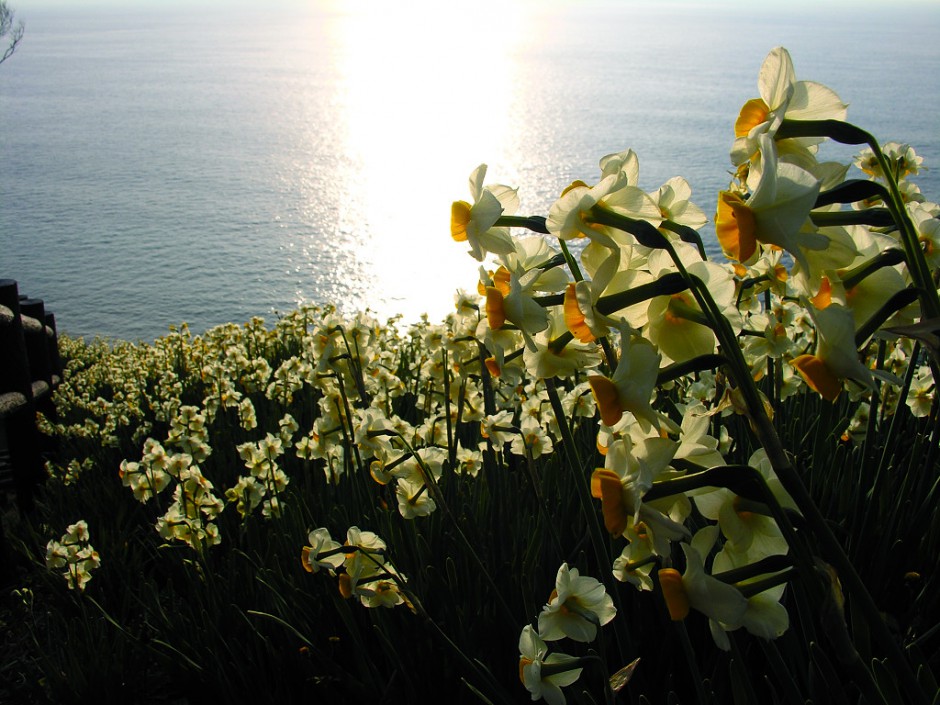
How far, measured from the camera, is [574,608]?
981 millimetres

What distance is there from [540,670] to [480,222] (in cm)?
54

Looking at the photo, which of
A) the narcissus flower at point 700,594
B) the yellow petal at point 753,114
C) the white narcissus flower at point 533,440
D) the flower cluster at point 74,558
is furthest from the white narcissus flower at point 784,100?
the flower cluster at point 74,558

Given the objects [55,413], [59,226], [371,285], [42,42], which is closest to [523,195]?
[371,285]

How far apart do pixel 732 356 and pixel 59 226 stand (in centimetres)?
1341

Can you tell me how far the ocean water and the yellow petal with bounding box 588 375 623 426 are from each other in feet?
17.1

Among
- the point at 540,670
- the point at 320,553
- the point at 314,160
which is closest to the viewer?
the point at 540,670

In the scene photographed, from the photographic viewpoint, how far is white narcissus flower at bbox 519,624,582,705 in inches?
36.9

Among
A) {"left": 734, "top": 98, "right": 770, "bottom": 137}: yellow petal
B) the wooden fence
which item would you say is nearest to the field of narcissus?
{"left": 734, "top": 98, "right": 770, "bottom": 137}: yellow petal

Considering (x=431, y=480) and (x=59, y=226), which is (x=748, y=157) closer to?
(x=431, y=480)

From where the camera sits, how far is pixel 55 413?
4.77 metres

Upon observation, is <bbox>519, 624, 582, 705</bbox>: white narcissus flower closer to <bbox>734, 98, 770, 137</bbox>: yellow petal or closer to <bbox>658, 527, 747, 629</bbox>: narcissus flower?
<bbox>658, 527, 747, 629</bbox>: narcissus flower

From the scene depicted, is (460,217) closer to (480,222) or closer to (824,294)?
(480,222)

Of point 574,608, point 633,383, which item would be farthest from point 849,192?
point 574,608

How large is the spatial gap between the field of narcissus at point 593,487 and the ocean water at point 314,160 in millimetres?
3569
